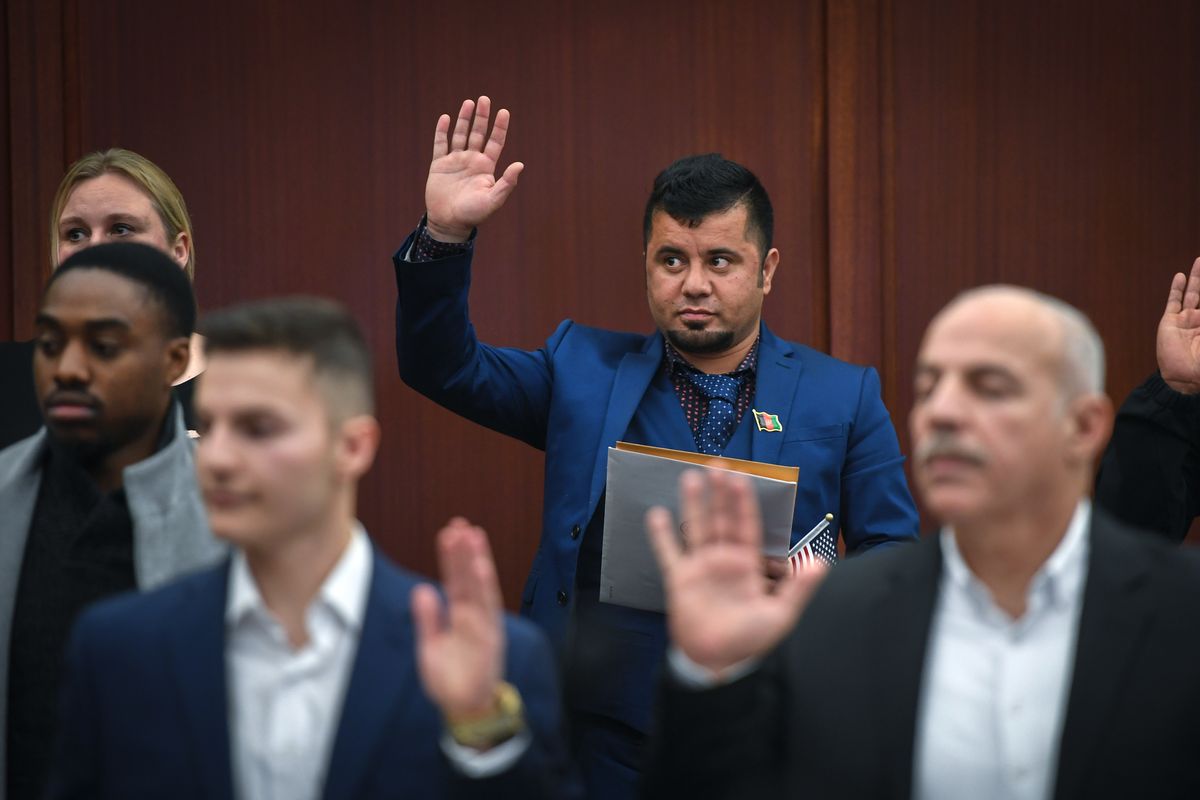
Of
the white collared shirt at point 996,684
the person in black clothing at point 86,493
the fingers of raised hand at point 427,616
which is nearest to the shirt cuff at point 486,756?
the fingers of raised hand at point 427,616

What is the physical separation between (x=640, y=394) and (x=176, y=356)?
1085mm

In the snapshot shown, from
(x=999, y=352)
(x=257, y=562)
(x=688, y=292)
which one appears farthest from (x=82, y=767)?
(x=688, y=292)

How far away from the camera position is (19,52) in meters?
3.60

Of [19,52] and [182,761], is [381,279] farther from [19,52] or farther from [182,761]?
[182,761]

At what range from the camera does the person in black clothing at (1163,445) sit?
3.07 m

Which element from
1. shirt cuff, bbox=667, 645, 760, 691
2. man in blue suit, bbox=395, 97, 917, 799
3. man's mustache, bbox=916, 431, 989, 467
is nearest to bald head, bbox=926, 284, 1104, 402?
man's mustache, bbox=916, 431, 989, 467

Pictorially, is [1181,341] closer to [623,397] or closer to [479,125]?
[623,397]

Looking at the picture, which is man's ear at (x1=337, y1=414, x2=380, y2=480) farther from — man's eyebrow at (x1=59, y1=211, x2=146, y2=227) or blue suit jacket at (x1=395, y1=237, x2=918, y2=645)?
man's eyebrow at (x1=59, y1=211, x2=146, y2=227)

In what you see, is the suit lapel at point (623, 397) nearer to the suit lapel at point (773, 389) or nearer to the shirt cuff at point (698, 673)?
the suit lapel at point (773, 389)

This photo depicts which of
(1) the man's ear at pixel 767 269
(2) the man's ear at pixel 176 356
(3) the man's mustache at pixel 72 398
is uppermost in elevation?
(1) the man's ear at pixel 767 269

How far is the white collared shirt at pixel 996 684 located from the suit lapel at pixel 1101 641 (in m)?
0.02

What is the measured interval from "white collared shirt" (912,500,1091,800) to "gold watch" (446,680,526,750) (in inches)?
19.2

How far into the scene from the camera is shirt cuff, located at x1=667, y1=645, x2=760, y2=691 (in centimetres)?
183

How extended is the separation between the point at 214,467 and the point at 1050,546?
1.05 meters
